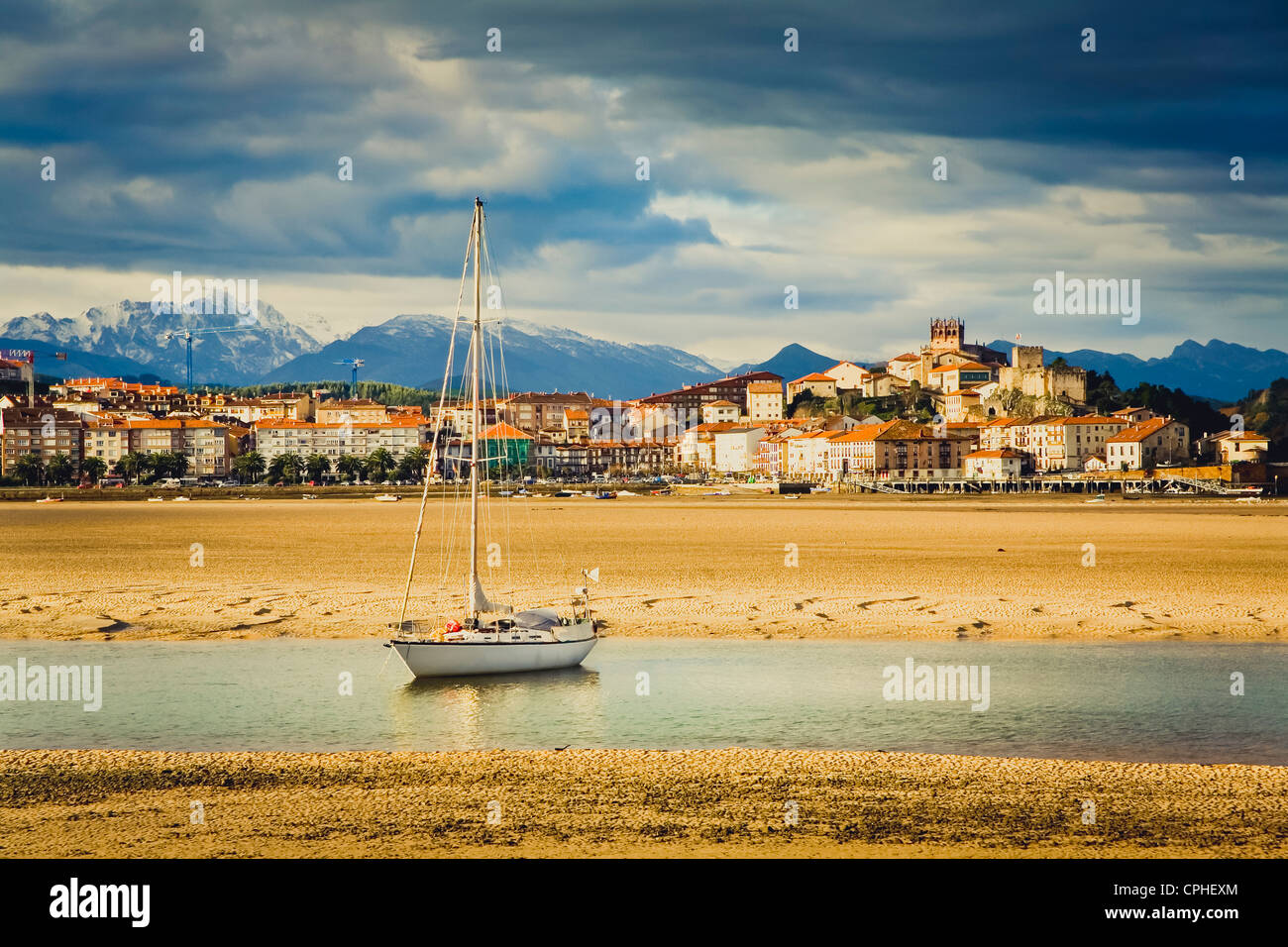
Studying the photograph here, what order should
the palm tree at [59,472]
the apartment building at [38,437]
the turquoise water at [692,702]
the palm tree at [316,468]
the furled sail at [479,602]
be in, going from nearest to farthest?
the turquoise water at [692,702] → the furled sail at [479,602] → the palm tree at [59,472] → the palm tree at [316,468] → the apartment building at [38,437]

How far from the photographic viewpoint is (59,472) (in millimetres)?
121438

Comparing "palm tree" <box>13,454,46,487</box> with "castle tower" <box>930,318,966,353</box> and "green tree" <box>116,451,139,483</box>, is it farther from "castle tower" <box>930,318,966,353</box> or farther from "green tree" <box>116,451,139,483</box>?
"castle tower" <box>930,318,966,353</box>

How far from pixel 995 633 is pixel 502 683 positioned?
9.11 metres

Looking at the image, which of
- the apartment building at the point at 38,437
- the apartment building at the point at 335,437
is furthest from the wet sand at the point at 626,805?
the apartment building at the point at 335,437

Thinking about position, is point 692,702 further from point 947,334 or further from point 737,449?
point 947,334

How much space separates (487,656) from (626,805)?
24.1ft

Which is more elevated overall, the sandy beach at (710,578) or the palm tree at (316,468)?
the palm tree at (316,468)

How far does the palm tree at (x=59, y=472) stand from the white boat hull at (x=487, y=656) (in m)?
118

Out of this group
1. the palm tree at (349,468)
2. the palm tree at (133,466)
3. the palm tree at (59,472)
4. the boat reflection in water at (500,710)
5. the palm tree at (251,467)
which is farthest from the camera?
the palm tree at (251,467)

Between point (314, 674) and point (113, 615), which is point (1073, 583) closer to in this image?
point (314, 674)

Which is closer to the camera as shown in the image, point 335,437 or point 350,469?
point 350,469

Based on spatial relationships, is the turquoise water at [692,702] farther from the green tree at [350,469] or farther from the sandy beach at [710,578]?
the green tree at [350,469]

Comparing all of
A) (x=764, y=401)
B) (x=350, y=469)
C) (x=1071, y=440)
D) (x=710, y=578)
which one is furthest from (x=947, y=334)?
(x=710, y=578)

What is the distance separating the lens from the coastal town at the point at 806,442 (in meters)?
120
